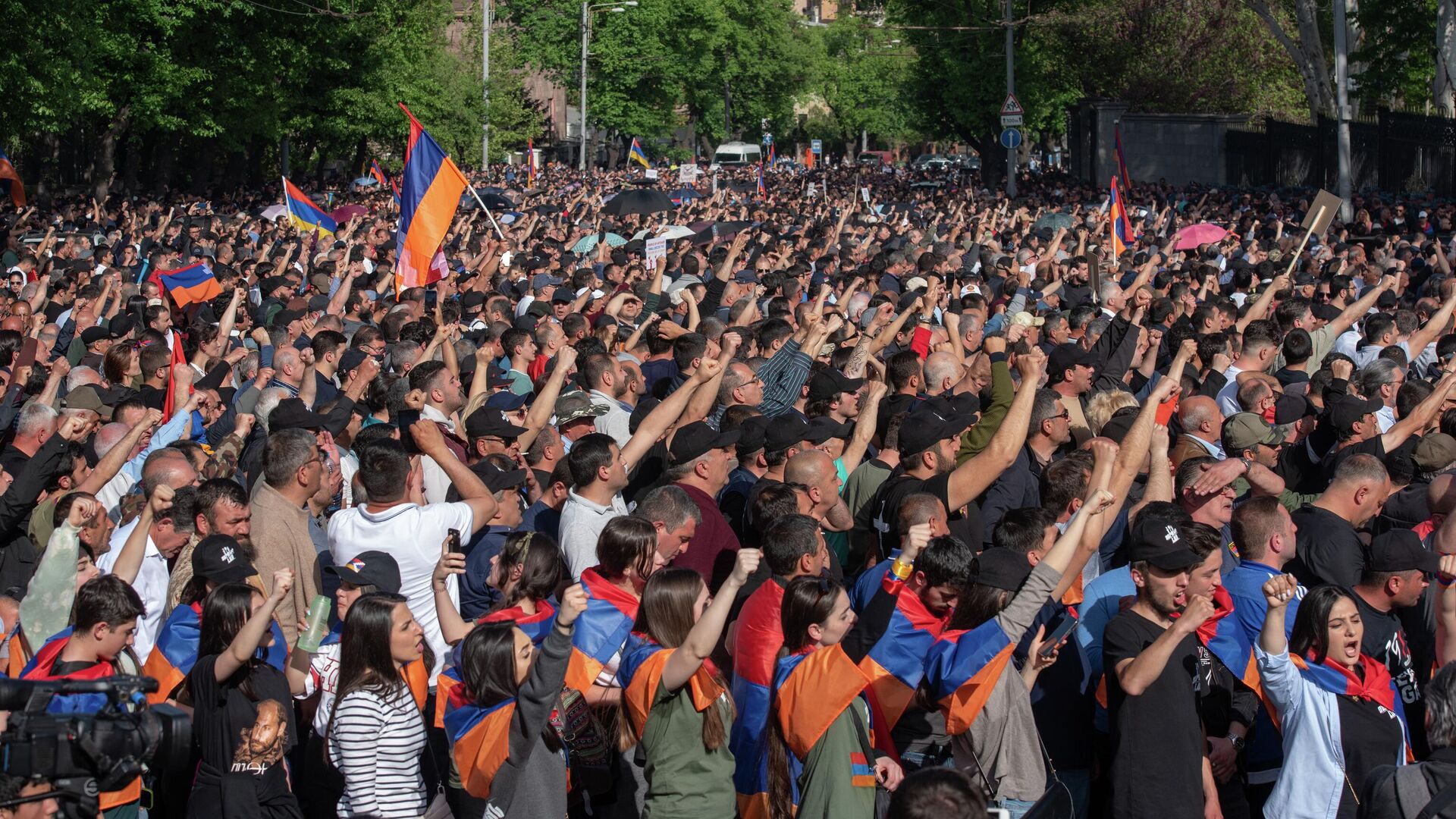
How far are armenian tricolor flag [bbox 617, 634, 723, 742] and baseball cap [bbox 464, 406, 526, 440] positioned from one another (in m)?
2.73

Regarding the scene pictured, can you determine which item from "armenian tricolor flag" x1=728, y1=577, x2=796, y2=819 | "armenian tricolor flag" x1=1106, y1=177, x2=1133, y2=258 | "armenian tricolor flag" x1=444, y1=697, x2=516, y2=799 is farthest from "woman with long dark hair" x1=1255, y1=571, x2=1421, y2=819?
"armenian tricolor flag" x1=1106, y1=177, x2=1133, y2=258

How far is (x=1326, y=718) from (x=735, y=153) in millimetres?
76683

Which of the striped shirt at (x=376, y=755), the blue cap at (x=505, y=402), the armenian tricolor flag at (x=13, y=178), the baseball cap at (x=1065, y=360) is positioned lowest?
the striped shirt at (x=376, y=755)

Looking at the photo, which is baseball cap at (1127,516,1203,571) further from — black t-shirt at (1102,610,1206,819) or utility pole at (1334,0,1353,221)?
utility pole at (1334,0,1353,221)

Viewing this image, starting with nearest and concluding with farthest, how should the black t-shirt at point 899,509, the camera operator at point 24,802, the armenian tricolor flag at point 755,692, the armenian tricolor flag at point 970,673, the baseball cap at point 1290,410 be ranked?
1. the camera operator at point 24,802
2. the armenian tricolor flag at point 970,673
3. the armenian tricolor flag at point 755,692
4. the black t-shirt at point 899,509
5. the baseball cap at point 1290,410

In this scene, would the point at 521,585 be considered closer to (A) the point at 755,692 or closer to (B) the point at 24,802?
(A) the point at 755,692

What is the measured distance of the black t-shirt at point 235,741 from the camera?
16.7 ft

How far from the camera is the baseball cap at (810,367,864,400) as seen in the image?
8.21 metres

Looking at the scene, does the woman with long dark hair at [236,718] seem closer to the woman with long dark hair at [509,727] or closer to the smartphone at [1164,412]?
the woman with long dark hair at [509,727]

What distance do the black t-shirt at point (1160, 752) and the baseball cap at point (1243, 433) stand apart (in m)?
3.26

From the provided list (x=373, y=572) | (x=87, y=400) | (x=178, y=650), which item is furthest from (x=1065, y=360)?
(x=87, y=400)

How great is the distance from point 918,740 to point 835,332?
653 cm

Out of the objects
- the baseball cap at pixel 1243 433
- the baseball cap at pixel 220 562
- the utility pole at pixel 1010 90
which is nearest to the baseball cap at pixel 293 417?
the baseball cap at pixel 220 562

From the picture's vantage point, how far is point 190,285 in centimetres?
1491
